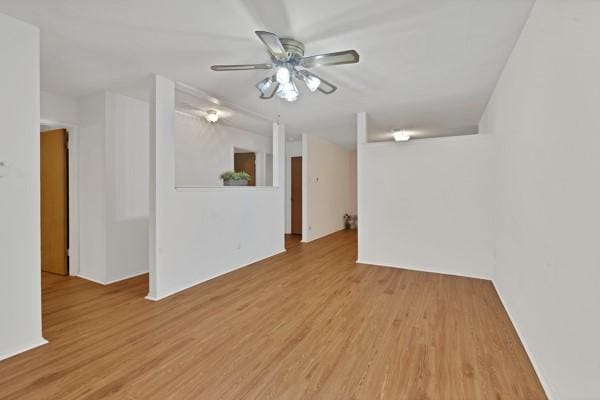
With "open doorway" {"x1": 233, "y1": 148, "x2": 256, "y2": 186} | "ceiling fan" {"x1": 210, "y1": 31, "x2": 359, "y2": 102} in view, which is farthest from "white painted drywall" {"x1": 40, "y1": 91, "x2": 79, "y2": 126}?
"open doorway" {"x1": 233, "y1": 148, "x2": 256, "y2": 186}

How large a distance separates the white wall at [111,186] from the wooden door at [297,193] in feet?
13.1

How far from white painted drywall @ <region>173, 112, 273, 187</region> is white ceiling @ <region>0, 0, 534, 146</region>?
138cm

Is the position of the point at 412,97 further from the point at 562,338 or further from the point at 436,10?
the point at 562,338

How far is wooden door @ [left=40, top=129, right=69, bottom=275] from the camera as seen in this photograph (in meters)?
3.90

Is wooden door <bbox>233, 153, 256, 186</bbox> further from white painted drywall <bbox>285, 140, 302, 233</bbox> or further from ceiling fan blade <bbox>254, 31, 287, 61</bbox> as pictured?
ceiling fan blade <bbox>254, 31, 287, 61</bbox>

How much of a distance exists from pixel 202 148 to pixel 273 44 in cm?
350

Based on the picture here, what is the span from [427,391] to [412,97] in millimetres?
3450

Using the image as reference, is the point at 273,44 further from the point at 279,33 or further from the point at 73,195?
the point at 73,195

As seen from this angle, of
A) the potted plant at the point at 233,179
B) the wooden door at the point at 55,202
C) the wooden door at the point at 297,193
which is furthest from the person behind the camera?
the wooden door at the point at 297,193

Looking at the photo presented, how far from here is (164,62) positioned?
9.15 feet

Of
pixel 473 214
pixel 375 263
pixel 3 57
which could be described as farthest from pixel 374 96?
pixel 3 57

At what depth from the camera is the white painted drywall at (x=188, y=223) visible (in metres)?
3.13

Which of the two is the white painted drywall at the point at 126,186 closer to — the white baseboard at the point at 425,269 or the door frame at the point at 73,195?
the door frame at the point at 73,195

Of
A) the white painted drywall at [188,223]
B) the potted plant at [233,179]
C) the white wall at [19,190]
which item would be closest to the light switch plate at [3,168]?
the white wall at [19,190]
